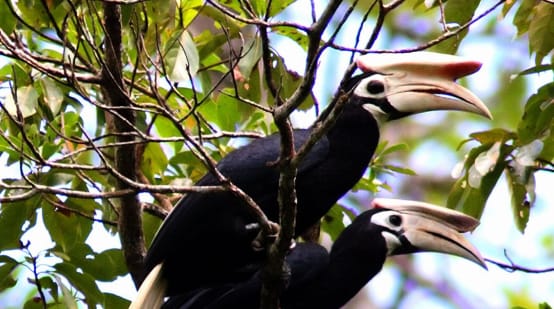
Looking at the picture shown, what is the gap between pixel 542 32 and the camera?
12.5ft

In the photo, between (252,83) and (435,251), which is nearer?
(435,251)

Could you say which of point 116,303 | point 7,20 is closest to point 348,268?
point 116,303

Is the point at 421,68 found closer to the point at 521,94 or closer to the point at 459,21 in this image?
the point at 459,21

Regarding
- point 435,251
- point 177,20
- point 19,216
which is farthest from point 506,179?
point 19,216

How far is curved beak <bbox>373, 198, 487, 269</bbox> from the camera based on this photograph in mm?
3938

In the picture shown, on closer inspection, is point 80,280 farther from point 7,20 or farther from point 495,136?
point 495,136

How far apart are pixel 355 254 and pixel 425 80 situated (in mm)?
679

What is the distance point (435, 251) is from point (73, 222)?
1.29 m

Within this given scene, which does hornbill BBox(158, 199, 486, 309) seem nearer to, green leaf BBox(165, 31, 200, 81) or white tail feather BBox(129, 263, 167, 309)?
white tail feather BBox(129, 263, 167, 309)

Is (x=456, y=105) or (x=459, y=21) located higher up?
(x=459, y=21)

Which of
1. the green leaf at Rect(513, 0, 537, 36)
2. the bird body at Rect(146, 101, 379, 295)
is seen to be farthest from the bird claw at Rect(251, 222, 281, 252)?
the green leaf at Rect(513, 0, 537, 36)

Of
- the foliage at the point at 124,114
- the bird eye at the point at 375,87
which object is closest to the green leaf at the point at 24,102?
the foliage at the point at 124,114

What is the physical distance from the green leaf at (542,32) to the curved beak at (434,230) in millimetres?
621

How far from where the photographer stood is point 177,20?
13.4 ft
